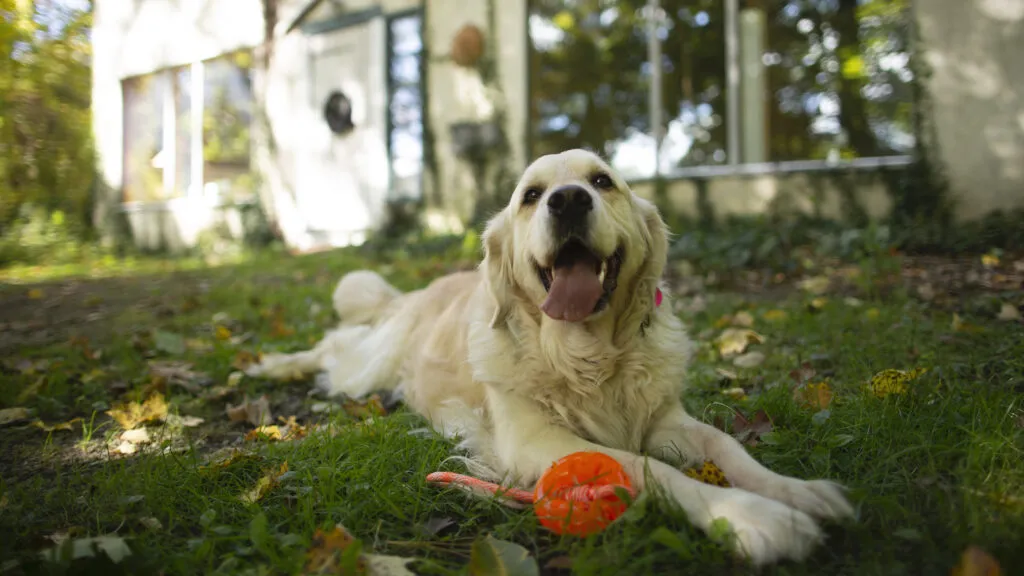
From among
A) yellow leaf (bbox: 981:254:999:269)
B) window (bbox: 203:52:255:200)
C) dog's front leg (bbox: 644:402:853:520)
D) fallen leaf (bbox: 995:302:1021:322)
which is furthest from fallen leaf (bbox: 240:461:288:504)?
window (bbox: 203:52:255:200)

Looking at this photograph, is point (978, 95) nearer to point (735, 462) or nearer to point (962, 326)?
point (962, 326)

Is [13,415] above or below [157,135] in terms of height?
below

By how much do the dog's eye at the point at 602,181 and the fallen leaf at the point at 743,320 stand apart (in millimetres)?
2074

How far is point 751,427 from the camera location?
2273 millimetres

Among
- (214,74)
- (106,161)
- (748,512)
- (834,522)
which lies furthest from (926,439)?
(106,161)

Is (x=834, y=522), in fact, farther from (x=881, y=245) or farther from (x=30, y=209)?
(x=30, y=209)

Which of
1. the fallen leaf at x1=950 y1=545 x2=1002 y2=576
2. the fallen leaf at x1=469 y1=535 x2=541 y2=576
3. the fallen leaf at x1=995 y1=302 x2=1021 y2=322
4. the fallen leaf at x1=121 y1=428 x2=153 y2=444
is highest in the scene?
the fallen leaf at x1=995 y1=302 x2=1021 y2=322

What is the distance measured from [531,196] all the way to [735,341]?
5.65 ft

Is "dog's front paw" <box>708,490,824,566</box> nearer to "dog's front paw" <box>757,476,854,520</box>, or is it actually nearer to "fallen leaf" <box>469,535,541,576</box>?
"dog's front paw" <box>757,476,854,520</box>

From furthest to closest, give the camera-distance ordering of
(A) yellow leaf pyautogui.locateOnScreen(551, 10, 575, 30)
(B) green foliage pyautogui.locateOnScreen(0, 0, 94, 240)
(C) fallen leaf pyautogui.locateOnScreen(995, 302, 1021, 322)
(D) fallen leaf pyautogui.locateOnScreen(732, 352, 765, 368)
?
(A) yellow leaf pyautogui.locateOnScreen(551, 10, 575, 30), (B) green foliage pyautogui.locateOnScreen(0, 0, 94, 240), (C) fallen leaf pyautogui.locateOnScreen(995, 302, 1021, 322), (D) fallen leaf pyautogui.locateOnScreen(732, 352, 765, 368)

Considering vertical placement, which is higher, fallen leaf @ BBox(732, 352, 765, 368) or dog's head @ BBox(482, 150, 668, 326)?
dog's head @ BBox(482, 150, 668, 326)

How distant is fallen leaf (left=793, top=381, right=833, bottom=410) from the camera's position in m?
2.43

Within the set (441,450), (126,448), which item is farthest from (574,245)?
(126,448)

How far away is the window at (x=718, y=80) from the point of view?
7.41m
